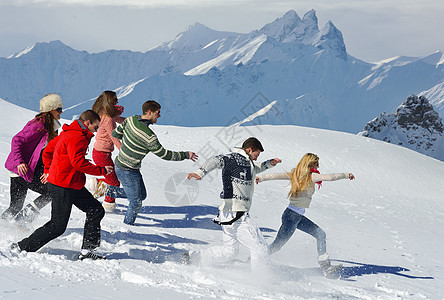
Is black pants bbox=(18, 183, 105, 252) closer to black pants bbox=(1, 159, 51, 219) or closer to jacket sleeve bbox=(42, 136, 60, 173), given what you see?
jacket sleeve bbox=(42, 136, 60, 173)

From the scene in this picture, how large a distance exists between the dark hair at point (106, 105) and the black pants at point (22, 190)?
1.30 metres

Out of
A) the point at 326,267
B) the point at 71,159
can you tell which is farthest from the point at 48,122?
the point at 326,267

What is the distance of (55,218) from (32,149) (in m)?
1.11

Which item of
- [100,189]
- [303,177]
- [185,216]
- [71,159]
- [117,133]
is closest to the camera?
[71,159]

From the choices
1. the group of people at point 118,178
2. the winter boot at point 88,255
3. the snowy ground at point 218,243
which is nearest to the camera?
the snowy ground at point 218,243

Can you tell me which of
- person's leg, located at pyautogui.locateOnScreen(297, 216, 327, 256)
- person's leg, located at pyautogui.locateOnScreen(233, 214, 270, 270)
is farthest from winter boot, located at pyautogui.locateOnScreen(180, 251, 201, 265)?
person's leg, located at pyautogui.locateOnScreen(297, 216, 327, 256)

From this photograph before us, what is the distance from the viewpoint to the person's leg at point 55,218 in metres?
4.51

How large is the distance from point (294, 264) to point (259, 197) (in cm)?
492

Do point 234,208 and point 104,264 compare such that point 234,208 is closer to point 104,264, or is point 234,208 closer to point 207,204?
point 104,264

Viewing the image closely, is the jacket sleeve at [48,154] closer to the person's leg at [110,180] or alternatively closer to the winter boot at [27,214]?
the winter boot at [27,214]

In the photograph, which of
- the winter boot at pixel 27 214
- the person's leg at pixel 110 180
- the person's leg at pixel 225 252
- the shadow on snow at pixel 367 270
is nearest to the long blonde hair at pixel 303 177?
the person's leg at pixel 225 252

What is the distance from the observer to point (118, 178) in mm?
6141

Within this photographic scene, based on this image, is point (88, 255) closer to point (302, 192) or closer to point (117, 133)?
point (117, 133)

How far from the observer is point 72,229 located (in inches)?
224
